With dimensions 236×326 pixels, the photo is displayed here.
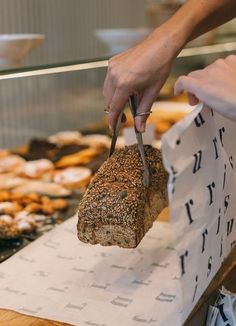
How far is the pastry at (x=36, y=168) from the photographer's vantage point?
212cm

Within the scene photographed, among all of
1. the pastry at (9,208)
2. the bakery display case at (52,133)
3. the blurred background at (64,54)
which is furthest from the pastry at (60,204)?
the blurred background at (64,54)

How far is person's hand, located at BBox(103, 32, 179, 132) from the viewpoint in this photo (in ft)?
3.63

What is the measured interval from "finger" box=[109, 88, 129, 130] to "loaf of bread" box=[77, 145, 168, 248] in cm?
11

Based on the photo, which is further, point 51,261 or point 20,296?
point 51,261

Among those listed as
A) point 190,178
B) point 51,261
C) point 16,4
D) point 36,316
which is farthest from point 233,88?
point 16,4

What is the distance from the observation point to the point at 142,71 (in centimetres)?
111

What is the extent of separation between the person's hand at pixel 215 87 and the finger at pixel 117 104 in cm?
16

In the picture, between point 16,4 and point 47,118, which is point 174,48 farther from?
point 16,4

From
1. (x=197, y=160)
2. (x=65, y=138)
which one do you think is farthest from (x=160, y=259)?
(x=65, y=138)

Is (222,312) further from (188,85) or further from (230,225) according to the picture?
(188,85)

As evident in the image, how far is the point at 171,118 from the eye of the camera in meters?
2.68

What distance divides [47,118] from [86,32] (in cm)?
90

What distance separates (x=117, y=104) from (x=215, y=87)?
26 centimetres

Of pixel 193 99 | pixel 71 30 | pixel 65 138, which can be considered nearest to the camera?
Answer: pixel 193 99
